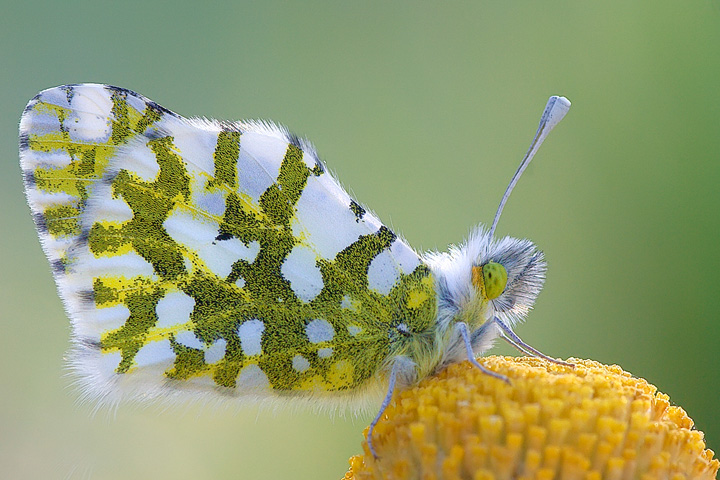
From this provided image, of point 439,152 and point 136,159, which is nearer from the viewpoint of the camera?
point 136,159

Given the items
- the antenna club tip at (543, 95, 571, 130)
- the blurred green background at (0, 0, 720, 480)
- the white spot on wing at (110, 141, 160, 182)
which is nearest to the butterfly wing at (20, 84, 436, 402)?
the white spot on wing at (110, 141, 160, 182)

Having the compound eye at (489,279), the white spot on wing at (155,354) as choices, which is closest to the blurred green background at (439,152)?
the white spot on wing at (155,354)

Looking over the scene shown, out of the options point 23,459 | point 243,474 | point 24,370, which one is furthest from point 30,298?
point 243,474

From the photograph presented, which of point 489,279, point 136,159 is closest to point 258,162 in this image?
point 136,159

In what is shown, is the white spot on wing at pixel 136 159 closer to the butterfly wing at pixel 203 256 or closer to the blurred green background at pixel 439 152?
the butterfly wing at pixel 203 256

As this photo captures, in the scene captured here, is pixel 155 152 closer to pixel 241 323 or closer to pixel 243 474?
pixel 241 323

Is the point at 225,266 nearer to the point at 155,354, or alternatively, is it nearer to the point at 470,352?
the point at 155,354
